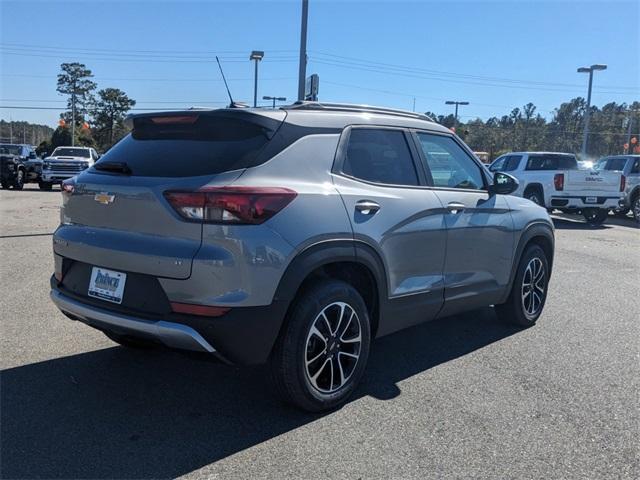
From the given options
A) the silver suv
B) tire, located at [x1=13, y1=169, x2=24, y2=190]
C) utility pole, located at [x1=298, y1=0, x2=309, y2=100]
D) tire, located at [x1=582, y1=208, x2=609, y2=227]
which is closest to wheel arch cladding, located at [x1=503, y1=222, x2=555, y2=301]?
the silver suv

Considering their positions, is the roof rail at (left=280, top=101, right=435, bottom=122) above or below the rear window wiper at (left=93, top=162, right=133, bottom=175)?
above

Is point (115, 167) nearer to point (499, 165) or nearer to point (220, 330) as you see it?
point (220, 330)

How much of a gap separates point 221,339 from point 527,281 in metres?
3.55

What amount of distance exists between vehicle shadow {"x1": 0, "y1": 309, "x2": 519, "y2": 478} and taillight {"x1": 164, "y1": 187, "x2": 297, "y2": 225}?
1.02 meters

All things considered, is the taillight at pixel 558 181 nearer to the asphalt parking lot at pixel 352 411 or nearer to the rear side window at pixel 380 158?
the asphalt parking lot at pixel 352 411

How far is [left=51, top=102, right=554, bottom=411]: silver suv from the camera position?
10.2ft

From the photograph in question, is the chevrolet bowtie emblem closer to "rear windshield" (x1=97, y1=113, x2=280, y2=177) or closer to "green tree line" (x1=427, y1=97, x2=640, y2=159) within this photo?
"rear windshield" (x1=97, y1=113, x2=280, y2=177)

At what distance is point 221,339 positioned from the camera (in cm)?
312

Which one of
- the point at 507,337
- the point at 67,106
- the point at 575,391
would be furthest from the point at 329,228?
the point at 67,106

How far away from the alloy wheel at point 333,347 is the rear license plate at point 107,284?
1.12 meters

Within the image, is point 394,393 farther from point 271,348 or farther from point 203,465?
point 203,465

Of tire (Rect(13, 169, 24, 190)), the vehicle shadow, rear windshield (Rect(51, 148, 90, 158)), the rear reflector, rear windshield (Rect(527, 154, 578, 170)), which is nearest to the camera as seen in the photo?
the vehicle shadow

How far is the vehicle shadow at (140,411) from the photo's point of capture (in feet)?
9.83

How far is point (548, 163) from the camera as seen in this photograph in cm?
1714
